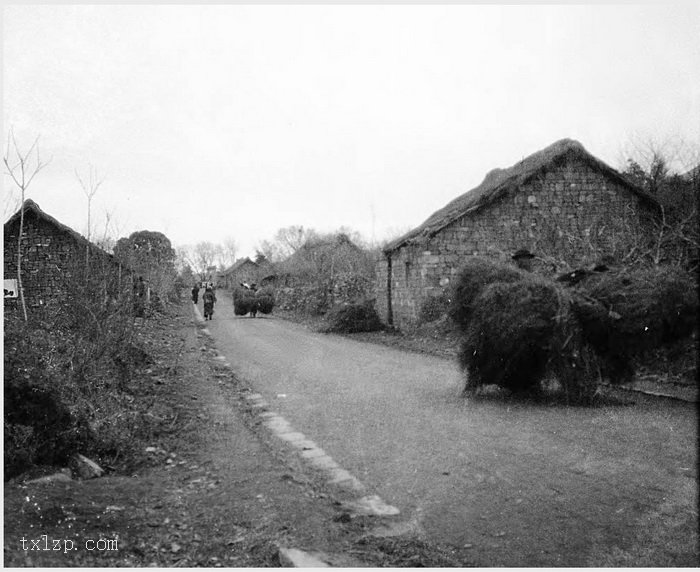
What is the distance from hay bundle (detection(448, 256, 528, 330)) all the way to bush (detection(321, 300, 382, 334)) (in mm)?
14418

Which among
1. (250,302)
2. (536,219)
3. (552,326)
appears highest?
(536,219)

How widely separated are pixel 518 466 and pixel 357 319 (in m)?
18.2

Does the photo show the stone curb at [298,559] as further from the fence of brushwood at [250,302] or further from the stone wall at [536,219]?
the fence of brushwood at [250,302]

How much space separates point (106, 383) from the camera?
930 centimetres

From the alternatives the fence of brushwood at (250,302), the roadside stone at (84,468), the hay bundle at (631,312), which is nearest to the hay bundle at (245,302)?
the fence of brushwood at (250,302)

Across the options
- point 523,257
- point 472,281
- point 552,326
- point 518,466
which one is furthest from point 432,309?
point 518,466

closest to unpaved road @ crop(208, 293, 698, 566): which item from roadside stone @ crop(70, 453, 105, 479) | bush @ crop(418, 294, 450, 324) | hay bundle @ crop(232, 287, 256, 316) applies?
Answer: roadside stone @ crop(70, 453, 105, 479)

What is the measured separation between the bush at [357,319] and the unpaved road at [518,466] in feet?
41.0

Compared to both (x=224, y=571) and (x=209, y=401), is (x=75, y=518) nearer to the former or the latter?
(x=224, y=571)

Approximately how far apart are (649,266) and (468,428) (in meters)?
3.13

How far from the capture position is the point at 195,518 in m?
4.81

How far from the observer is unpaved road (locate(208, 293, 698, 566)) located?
164 inches

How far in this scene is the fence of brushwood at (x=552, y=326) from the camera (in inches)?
297

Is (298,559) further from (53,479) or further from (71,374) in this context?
(71,374)
